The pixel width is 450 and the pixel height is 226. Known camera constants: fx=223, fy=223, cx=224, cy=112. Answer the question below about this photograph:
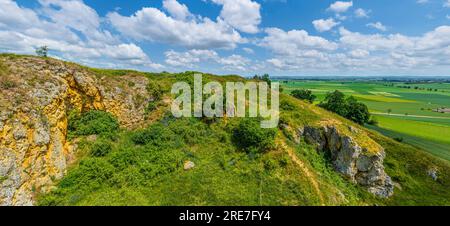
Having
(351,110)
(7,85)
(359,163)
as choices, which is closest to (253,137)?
(359,163)

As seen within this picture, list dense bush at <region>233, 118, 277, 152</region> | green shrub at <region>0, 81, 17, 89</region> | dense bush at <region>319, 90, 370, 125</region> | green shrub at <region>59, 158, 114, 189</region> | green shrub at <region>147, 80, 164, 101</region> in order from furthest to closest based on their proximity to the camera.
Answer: dense bush at <region>319, 90, 370, 125</region> < green shrub at <region>147, 80, 164, 101</region> < dense bush at <region>233, 118, 277, 152</region> < green shrub at <region>59, 158, 114, 189</region> < green shrub at <region>0, 81, 17, 89</region>

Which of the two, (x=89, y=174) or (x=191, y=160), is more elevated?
(x=191, y=160)

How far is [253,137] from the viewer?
25078 millimetres

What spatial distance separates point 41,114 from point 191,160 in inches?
569

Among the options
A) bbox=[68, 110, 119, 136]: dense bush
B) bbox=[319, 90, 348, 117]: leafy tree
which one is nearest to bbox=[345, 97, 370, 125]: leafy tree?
bbox=[319, 90, 348, 117]: leafy tree

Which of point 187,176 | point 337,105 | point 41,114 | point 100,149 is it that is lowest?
point 187,176

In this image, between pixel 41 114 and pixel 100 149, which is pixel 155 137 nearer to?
pixel 100 149

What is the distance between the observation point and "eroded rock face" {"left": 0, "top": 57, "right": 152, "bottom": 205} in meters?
17.3

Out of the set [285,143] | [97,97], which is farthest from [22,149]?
[285,143]

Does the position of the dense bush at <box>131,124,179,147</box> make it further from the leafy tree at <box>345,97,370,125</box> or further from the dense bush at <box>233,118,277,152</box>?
the leafy tree at <box>345,97,370,125</box>

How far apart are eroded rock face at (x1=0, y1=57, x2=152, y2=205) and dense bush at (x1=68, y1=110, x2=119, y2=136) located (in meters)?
0.82

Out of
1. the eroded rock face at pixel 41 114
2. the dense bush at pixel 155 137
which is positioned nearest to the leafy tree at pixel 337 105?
the dense bush at pixel 155 137
